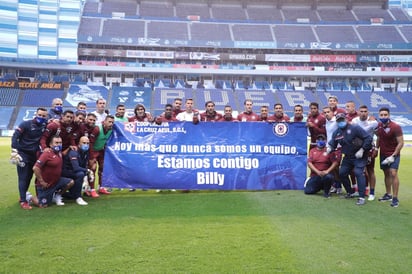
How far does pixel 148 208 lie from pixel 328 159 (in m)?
3.84

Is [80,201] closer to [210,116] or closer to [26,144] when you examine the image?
[26,144]

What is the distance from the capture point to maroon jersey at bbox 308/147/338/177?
7.47m

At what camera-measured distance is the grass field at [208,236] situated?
12.2 feet

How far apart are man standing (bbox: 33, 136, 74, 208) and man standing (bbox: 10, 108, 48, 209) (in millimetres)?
243

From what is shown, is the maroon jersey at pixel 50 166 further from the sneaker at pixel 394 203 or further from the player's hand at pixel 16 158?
the sneaker at pixel 394 203

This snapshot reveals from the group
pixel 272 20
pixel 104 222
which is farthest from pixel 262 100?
pixel 104 222

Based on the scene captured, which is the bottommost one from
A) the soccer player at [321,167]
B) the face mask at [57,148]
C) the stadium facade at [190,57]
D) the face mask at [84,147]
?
the soccer player at [321,167]

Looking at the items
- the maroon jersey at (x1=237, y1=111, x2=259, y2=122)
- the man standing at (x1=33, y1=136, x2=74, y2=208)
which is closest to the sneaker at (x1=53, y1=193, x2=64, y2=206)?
the man standing at (x1=33, y1=136, x2=74, y2=208)

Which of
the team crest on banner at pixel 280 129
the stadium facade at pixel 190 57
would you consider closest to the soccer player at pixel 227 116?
the team crest on banner at pixel 280 129

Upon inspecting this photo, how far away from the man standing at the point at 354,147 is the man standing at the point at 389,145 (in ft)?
1.34

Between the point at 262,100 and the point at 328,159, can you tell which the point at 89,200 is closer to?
the point at 328,159

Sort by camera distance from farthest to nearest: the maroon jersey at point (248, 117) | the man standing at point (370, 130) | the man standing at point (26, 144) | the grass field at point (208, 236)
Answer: the maroon jersey at point (248, 117)
the man standing at point (370, 130)
the man standing at point (26, 144)
the grass field at point (208, 236)

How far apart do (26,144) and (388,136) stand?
6771mm

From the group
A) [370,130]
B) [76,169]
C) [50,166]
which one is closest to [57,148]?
[50,166]
